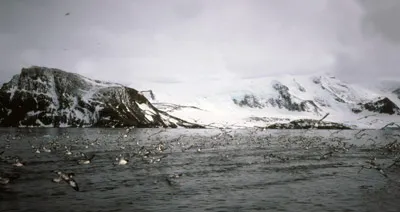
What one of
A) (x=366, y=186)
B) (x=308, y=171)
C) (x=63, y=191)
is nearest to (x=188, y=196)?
(x=63, y=191)

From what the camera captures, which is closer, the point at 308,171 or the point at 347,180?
the point at 347,180

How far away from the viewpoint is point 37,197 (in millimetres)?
30750

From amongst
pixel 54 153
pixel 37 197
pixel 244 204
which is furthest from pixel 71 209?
pixel 54 153

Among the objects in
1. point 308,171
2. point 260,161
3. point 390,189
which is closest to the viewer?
point 390,189

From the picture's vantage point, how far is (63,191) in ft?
109

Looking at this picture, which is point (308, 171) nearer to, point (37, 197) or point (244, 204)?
point (244, 204)

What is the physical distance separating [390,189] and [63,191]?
2925 centimetres

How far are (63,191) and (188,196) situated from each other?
1060 centimetres

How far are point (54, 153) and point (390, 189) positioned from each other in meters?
48.8

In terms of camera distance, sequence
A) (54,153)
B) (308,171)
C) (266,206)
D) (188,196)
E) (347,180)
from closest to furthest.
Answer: (266,206), (188,196), (347,180), (308,171), (54,153)

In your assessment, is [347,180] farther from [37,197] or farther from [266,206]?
[37,197]

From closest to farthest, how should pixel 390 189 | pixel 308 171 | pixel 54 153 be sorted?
pixel 390 189, pixel 308 171, pixel 54 153

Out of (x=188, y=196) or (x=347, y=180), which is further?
(x=347, y=180)

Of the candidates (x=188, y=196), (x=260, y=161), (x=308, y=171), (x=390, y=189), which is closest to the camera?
(x=188, y=196)
